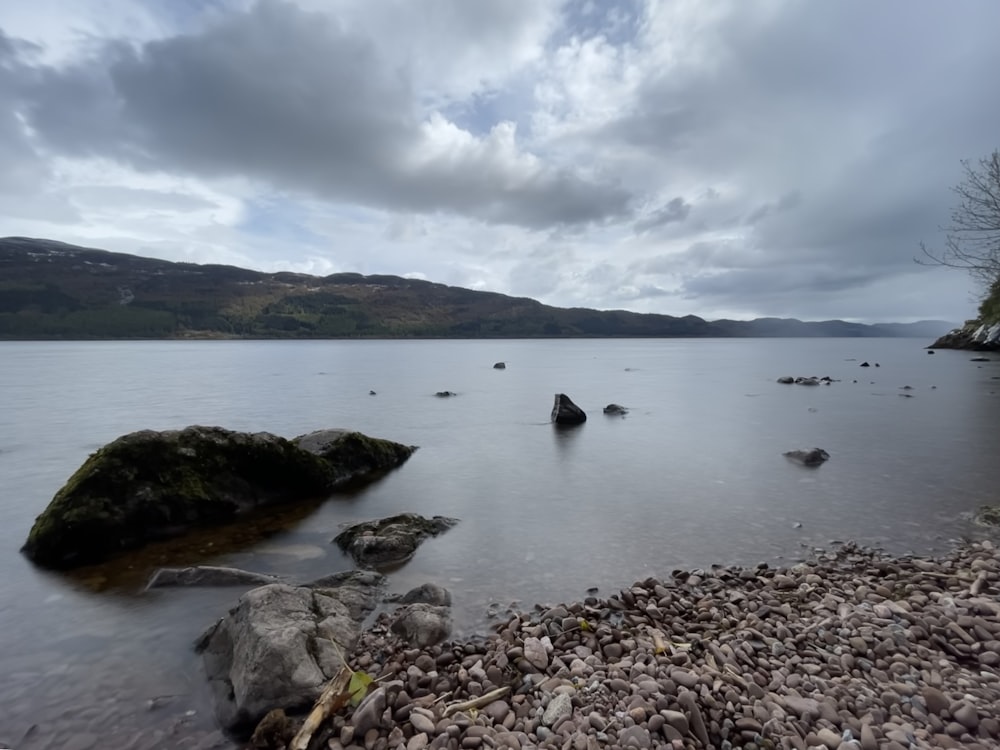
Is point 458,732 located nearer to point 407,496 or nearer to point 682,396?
point 407,496

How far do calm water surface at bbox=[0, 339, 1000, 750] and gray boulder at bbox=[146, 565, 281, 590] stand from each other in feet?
1.01

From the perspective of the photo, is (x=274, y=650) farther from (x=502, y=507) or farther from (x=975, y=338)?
(x=975, y=338)

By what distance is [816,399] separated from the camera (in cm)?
3922

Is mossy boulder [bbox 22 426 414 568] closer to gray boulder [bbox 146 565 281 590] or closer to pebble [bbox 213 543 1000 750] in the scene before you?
gray boulder [bbox 146 565 281 590]

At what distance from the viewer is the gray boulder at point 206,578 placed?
9516 millimetres

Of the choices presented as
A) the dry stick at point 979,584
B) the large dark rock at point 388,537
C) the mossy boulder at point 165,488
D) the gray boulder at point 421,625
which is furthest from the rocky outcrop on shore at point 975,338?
the gray boulder at point 421,625

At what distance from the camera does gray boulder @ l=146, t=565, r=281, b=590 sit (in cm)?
952

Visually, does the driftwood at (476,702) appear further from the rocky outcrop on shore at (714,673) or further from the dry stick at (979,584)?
the dry stick at (979,584)

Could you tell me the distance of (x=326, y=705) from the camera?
5.77 m

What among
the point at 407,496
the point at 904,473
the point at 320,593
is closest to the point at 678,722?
the point at 320,593

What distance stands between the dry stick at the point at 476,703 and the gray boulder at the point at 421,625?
1667 mm

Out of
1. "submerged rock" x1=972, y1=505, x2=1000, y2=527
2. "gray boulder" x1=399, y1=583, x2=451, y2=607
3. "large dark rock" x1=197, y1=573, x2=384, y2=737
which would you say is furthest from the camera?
"submerged rock" x1=972, y1=505, x2=1000, y2=527

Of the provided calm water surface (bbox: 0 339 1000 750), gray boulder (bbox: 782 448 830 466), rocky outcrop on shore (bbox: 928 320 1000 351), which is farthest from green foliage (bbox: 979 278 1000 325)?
gray boulder (bbox: 782 448 830 466)

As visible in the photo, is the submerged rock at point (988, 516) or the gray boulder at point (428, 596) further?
the submerged rock at point (988, 516)
